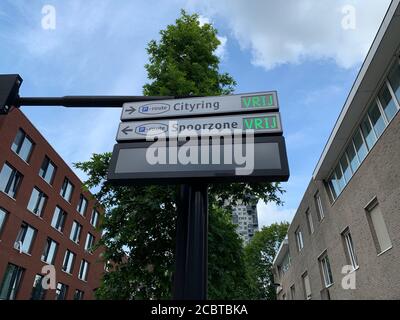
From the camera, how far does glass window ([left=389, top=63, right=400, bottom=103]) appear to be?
10.3m

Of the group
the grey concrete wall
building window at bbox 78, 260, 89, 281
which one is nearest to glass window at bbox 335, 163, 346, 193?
the grey concrete wall

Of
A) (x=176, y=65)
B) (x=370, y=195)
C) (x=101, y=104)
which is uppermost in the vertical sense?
(x=176, y=65)

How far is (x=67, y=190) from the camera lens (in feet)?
102

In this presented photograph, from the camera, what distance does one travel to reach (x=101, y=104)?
3.58 metres

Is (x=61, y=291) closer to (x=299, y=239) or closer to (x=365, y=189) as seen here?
(x=299, y=239)

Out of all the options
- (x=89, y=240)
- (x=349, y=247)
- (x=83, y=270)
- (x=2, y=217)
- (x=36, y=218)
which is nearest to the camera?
(x=349, y=247)

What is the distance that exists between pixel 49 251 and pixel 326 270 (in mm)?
22919

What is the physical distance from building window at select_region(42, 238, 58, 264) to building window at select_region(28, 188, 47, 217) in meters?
3.04

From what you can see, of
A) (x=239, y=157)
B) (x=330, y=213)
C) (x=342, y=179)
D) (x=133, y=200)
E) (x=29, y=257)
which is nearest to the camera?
(x=239, y=157)

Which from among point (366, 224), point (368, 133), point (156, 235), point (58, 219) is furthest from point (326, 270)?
point (58, 219)

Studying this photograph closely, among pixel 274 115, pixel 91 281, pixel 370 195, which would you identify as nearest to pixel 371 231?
pixel 370 195

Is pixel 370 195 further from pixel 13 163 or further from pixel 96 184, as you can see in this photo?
pixel 13 163

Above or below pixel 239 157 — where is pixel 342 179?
above
